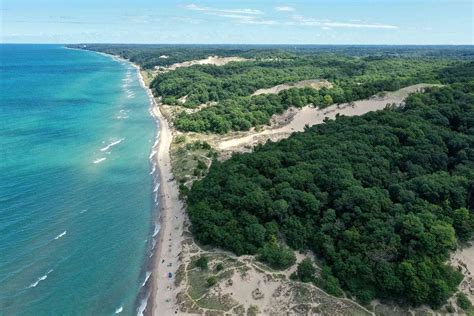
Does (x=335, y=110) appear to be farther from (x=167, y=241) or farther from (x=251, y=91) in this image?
(x=167, y=241)

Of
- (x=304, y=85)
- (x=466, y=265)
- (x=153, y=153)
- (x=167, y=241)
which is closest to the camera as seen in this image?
(x=466, y=265)

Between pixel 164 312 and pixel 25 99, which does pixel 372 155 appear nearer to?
pixel 164 312

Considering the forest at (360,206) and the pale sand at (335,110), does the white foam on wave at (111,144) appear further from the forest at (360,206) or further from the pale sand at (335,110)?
the forest at (360,206)

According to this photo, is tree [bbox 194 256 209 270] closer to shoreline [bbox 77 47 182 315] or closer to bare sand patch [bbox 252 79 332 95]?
shoreline [bbox 77 47 182 315]

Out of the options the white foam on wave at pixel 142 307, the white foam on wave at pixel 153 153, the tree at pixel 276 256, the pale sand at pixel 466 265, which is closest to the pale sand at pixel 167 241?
the white foam on wave at pixel 142 307

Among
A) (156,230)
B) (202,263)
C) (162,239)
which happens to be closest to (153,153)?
(156,230)

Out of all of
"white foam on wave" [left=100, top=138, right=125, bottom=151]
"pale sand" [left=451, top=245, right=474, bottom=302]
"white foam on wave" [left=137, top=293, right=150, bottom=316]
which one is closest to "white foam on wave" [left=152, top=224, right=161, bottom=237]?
"white foam on wave" [left=137, top=293, right=150, bottom=316]
